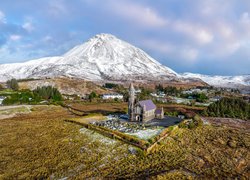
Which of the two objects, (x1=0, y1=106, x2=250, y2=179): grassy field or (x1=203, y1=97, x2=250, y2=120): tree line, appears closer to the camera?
(x1=0, y1=106, x2=250, y2=179): grassy field

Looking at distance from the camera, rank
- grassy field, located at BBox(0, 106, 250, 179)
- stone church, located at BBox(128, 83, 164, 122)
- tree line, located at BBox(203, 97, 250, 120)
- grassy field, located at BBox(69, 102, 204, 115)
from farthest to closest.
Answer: grassy field, located at BBox(69, 102, 204, 115) < tree line, located at BBox(203, 97, 250, 120) < stone church, located at BBox(128, 83, 164, 122) < grassy field, located at BBox(0, 106, 250, 179)

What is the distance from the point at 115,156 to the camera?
25.4 metres

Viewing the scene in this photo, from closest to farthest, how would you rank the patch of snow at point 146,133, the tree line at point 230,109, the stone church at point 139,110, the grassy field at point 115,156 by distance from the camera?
the grassy field at point 115,156 < the patch of snow at point 146,133 < the stone church at point 139,110 < the tree line at point 230,109

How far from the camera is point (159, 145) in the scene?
28953 millimetres

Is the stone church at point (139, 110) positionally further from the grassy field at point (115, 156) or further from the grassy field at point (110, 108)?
the grassy field at point (110, 108)

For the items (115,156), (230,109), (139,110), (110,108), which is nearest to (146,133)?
(115,156)

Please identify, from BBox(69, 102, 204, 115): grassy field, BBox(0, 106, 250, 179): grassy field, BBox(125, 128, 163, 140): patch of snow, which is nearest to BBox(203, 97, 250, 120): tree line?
BBox(69, 102, 204, 115): grassy field

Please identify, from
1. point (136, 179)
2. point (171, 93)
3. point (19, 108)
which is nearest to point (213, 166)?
point (136, 179)

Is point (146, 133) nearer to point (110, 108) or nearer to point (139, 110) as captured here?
point (139, 110)

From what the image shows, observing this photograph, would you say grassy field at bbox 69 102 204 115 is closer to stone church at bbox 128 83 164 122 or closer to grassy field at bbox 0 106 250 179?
stone church at bbox 128 83 164 122

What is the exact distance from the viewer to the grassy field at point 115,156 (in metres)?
21.2

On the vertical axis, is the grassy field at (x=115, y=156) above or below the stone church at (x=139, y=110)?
below

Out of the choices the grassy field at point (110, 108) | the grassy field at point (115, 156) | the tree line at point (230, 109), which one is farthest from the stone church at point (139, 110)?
the tree line at point (230, 109)

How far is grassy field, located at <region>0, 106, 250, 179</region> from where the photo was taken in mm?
21188
